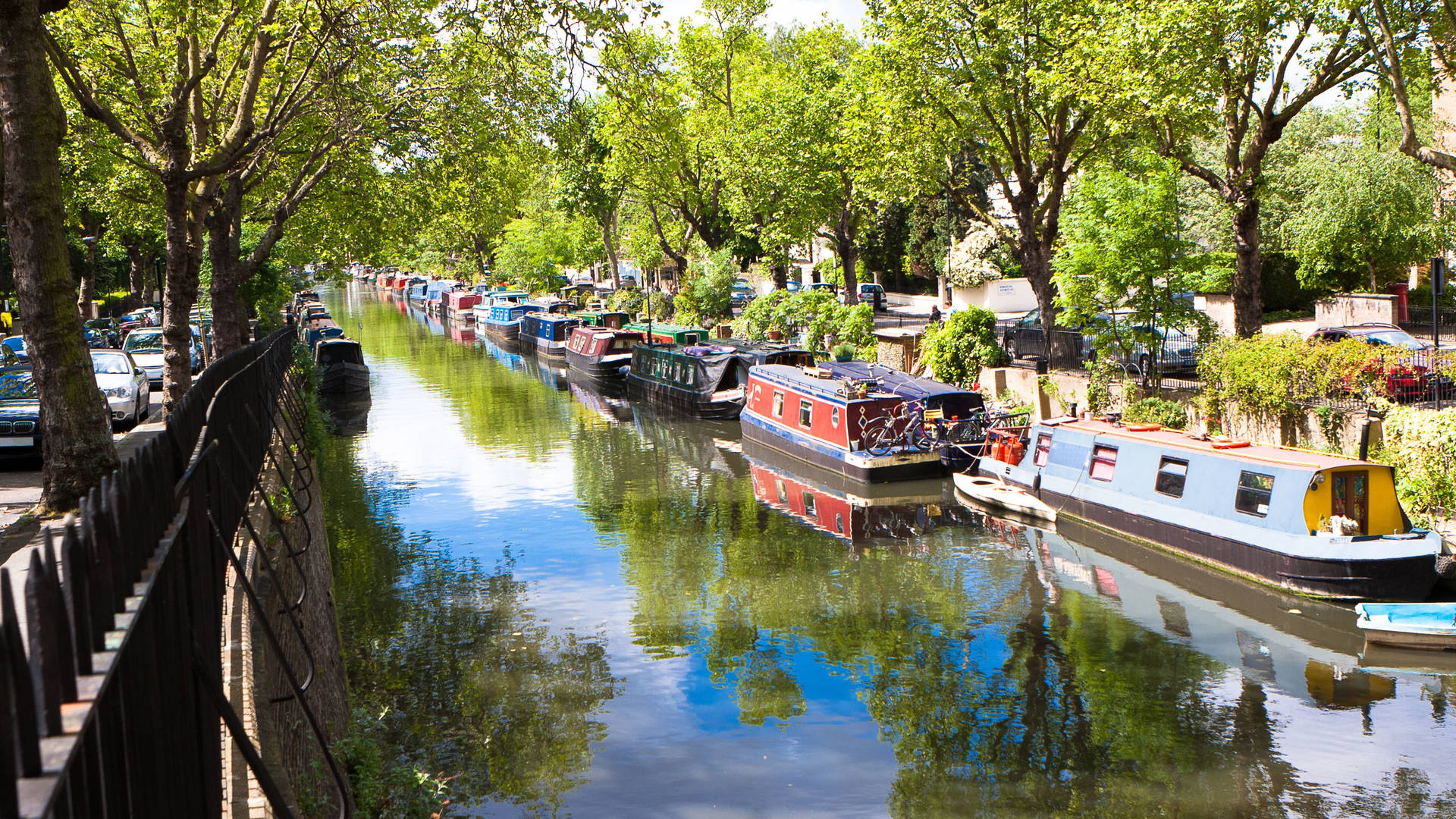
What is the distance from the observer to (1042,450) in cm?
2298

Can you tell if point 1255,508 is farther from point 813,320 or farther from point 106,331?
point 106,331

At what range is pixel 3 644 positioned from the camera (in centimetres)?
262

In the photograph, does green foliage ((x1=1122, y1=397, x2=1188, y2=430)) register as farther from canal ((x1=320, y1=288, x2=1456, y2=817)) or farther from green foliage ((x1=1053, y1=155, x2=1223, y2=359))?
canal ((x1=320, y1=288, x2=1456, y2=817))

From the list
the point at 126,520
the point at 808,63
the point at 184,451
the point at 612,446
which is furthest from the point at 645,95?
the point at 808,63

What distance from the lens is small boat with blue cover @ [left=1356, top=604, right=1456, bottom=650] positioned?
14078mm

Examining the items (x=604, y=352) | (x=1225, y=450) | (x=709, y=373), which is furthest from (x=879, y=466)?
(x=604, y=352)

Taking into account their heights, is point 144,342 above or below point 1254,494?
above

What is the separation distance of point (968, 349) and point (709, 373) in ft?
29.7

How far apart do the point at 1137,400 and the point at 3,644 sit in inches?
988

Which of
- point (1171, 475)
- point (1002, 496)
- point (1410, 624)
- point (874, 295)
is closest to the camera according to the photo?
point (1410, 624)

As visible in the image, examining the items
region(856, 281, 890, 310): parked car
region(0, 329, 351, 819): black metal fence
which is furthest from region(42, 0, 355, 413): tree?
region(856, 281, 890, 310): parked car

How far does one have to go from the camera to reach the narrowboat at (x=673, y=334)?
146ft

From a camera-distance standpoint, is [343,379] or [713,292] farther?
[713,292]

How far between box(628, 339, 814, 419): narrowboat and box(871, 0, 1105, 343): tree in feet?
25.6
